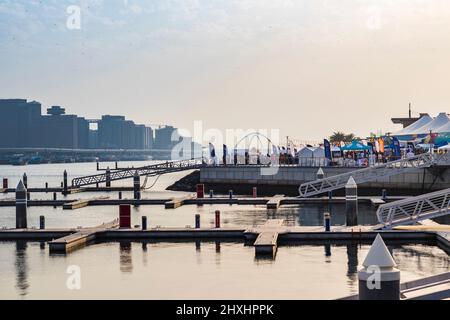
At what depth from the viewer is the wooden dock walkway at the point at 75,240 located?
126 feet

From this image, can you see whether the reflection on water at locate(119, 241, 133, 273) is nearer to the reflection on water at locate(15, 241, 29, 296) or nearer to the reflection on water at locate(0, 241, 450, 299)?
the reflection on water at locate(0, 241, 450, 299)

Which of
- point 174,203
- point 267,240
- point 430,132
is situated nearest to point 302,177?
point 430,132

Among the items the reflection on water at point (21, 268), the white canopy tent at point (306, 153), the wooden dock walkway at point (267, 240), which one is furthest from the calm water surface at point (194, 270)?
the white canopy tent at point (306, 153)

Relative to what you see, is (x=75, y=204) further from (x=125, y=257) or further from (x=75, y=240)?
(x=125, y=257)

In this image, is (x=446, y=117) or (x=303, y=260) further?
(x=446, y=117)

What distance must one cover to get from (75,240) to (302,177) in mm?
48291

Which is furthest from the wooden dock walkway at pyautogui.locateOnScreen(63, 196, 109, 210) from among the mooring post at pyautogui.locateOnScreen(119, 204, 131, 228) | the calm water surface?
the calm water surface

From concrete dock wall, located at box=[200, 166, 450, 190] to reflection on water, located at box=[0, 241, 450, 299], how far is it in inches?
1463

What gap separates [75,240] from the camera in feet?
131

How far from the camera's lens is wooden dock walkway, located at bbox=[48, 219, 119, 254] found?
38275mm
